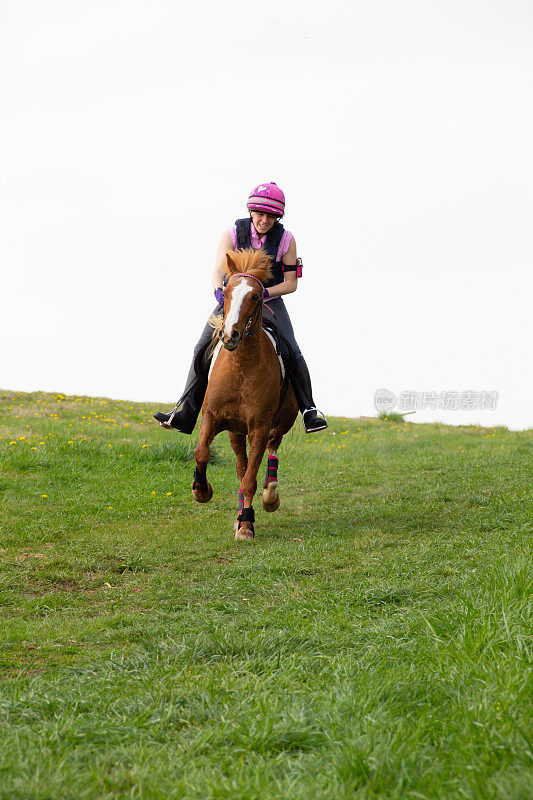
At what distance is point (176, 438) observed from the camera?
1345cm

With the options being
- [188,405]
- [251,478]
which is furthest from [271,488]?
[188,405]

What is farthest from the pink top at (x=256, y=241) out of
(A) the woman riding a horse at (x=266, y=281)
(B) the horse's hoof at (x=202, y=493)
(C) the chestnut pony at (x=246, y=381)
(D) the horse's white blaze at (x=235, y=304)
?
(B) the horse's hoof at (x=202, y=493)

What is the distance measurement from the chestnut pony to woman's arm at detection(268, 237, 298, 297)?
0.74 metres

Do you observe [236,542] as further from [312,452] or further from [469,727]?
[312,452]

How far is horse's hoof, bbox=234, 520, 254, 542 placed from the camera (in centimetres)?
752

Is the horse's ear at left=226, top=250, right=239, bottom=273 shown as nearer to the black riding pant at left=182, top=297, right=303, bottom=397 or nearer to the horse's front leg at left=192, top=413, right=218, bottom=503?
the black riding pant at left=182, top=297, right=303, bottom=397

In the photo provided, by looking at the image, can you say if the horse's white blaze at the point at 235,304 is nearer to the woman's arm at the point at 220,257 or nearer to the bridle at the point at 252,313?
the bridle at the point at 252,313

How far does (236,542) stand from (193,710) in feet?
14.1

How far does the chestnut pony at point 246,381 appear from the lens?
22.9 ft

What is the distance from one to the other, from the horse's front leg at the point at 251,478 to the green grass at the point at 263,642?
0.19 metres

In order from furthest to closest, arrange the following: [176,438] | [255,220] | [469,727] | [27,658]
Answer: [176,438] < [255,220] < [27,658] < [469,727]

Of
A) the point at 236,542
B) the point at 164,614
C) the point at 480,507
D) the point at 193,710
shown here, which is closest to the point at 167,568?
the point at 236,542

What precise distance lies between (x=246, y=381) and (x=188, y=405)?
3.56 ft

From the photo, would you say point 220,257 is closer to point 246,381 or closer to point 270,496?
point 246,381
